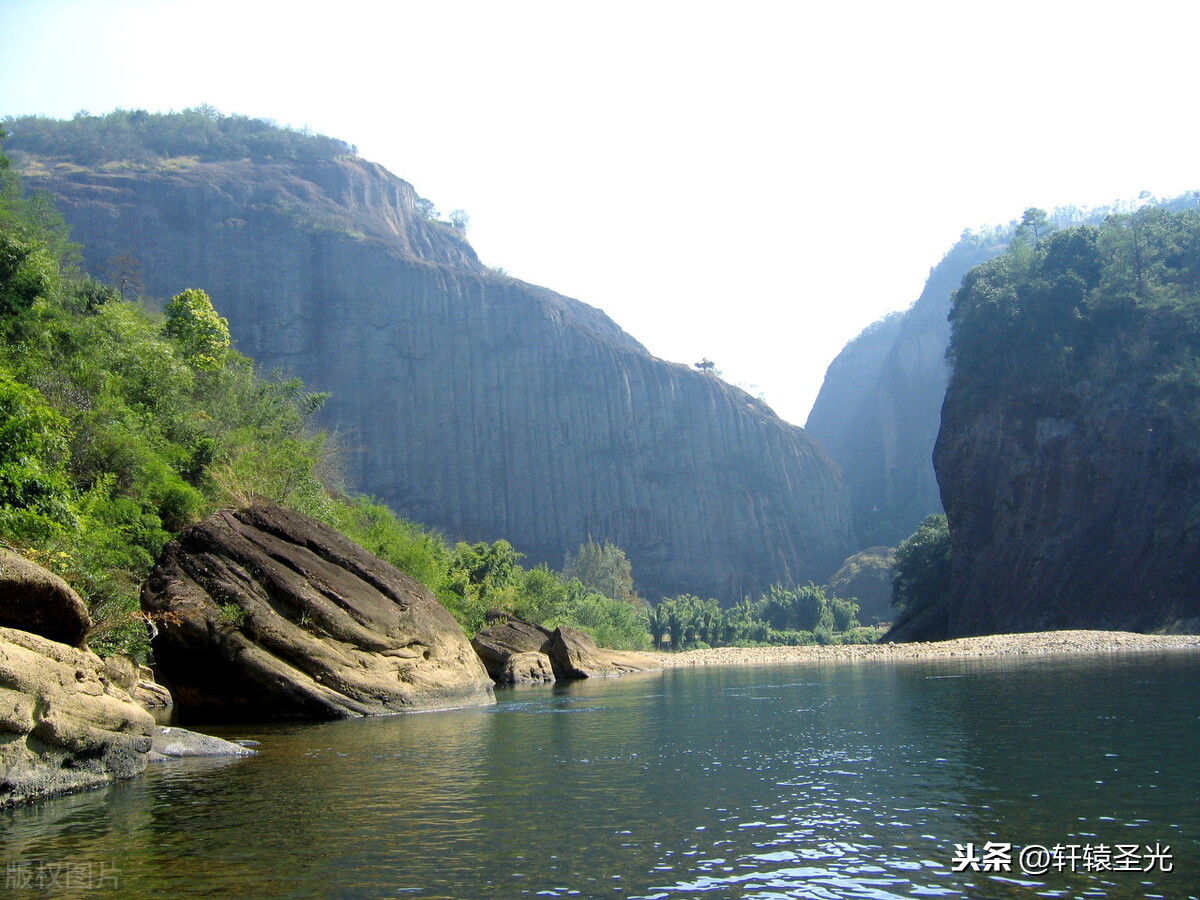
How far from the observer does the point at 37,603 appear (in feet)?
35.9

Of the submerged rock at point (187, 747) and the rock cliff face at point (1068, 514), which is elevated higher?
the rock cliff face at point (1068, 514)

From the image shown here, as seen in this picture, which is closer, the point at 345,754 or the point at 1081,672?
the point at 345,754

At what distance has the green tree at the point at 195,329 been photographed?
3850 centimetres

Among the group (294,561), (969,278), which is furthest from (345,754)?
(969,278)

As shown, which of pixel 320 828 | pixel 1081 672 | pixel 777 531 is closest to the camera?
pixel 320 828

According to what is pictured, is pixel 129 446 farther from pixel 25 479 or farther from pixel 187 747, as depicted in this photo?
pixel 187 747

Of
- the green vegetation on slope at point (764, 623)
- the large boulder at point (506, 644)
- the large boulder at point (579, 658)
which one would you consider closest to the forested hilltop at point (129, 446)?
the large boulder at point (506, 644)

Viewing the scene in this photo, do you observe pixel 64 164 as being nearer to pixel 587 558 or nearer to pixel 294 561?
pixel 587 558

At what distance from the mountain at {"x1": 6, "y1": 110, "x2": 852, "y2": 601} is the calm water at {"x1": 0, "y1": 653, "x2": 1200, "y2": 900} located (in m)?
85.1

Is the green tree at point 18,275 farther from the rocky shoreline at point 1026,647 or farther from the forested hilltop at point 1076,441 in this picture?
the forested hilltop at point 1076,441

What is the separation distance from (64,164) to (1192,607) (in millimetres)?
119759

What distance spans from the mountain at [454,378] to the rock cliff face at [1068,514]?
4764 cm

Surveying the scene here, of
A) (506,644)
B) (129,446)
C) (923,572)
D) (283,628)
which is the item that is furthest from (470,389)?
(283,628)

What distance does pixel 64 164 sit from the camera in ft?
357
